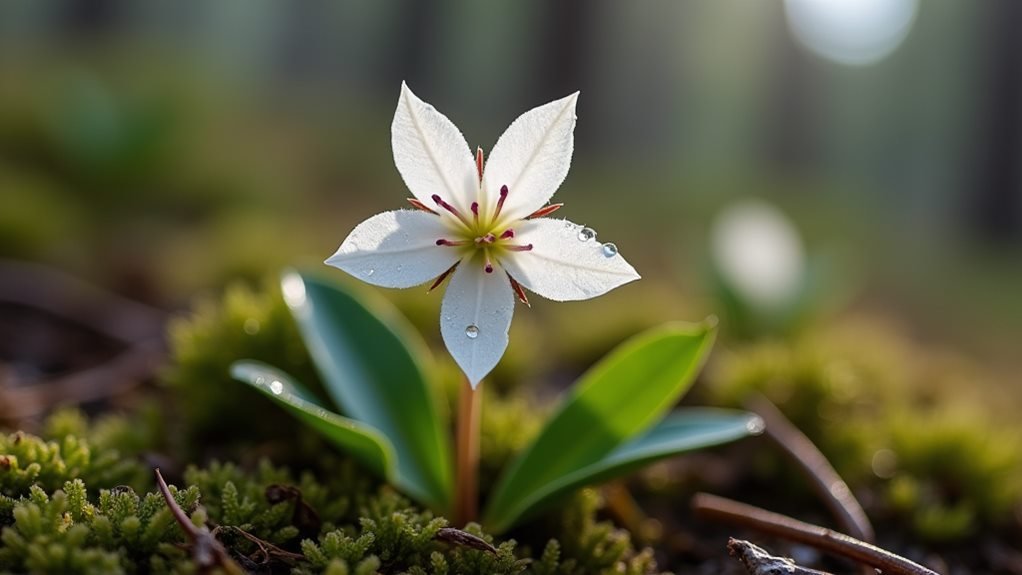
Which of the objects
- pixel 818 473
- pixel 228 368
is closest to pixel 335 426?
pixel 228 368

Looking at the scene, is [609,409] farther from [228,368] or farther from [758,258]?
[758,258]

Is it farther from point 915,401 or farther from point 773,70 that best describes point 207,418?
point 773,70

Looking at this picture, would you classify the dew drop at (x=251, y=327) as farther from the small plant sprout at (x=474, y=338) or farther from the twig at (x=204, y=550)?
the twig at (x=204, y=550)

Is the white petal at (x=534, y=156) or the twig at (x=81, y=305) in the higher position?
the twig at (x=81, y=305)

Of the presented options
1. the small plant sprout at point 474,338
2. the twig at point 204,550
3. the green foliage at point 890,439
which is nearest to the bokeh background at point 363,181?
the green foliage at point 890,439

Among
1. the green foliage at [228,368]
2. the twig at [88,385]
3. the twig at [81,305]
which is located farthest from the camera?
the twig at [81,305]

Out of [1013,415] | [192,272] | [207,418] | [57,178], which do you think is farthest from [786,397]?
[57,178]
